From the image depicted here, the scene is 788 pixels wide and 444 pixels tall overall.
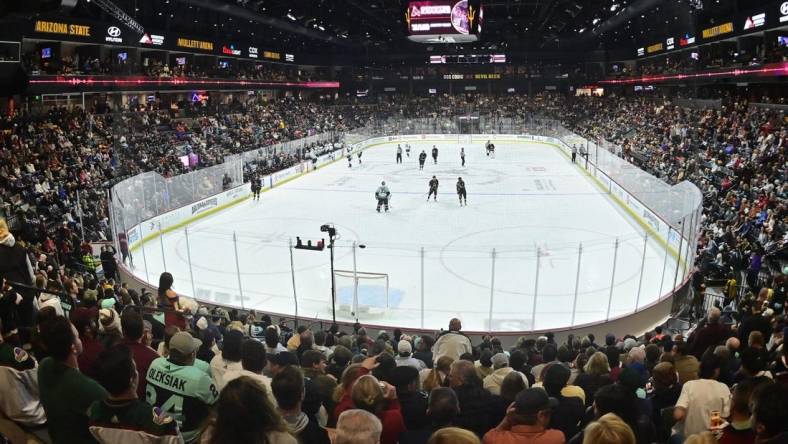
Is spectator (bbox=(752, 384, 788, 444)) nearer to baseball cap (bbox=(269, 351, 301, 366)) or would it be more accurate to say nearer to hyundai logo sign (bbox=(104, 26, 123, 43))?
baseball cap (bbox=(269, 351, 301, 366))

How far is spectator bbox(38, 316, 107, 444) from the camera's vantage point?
3.03 m

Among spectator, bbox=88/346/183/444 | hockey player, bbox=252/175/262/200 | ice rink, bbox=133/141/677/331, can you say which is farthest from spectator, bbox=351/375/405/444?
hockey player, bbox=252/175/262/200

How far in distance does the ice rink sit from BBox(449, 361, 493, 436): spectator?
544 cm

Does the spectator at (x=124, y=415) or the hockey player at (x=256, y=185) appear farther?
the hockey player at (x=256, y=185)

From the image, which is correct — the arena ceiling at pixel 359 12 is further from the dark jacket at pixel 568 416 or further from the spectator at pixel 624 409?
the spectator at pixel 624 409

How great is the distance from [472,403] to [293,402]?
57.4 inches

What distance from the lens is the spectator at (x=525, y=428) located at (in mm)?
3199

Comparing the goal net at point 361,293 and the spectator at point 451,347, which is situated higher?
the spectator at point 451,347

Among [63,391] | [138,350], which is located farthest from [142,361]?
[63,391]

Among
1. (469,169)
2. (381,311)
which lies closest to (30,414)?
(381,311)

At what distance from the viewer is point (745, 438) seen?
3072 mm

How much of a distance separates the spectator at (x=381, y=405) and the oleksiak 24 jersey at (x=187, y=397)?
0.88 meters

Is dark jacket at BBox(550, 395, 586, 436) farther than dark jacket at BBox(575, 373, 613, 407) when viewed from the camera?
No

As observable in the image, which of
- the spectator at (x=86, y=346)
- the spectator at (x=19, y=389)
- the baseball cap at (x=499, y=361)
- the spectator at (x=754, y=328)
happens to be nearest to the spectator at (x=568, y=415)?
the baseball cap at (x=499, y=361)
